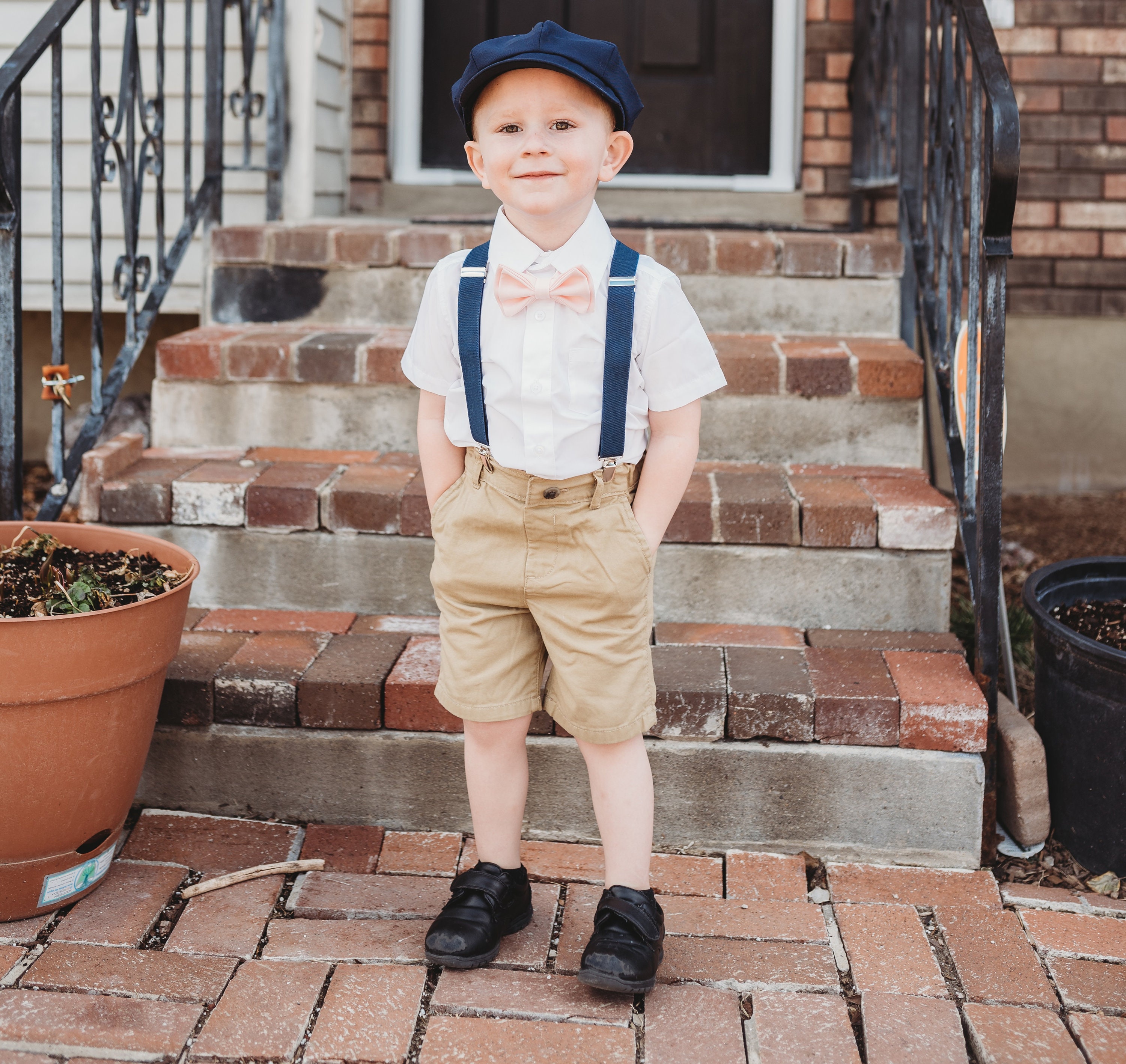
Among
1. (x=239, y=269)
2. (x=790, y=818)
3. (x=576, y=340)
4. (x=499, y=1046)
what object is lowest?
(x=499, y=1046)

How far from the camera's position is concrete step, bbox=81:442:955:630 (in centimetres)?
245

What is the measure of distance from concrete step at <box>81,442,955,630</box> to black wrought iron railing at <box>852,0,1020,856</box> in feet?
0.48

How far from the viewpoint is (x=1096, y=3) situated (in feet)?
13.0

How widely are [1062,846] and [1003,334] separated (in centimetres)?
96

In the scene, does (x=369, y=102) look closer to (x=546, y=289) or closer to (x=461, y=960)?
(x=546, y=289)

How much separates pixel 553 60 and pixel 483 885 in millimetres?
1185

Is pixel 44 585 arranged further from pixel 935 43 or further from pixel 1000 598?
pixel 935 43

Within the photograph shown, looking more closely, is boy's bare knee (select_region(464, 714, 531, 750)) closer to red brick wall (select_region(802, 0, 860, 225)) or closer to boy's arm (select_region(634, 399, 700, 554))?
boy's arm (select_region(634, 399, 700, 554))

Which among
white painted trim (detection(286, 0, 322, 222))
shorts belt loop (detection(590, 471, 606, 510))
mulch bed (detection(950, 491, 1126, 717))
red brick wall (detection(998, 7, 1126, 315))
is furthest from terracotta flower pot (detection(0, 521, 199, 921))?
red brick wall (detection(998, 7, 1126, 315))

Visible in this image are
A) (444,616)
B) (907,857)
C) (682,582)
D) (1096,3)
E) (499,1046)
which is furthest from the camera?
(1096,3)

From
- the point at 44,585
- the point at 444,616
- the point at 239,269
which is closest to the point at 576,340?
the point at 444,616

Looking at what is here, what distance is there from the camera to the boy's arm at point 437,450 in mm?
1723

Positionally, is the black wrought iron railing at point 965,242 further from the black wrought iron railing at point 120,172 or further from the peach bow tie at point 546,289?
the black wrought iron railing at point 120,172

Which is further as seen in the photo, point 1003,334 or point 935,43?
point 935,43
